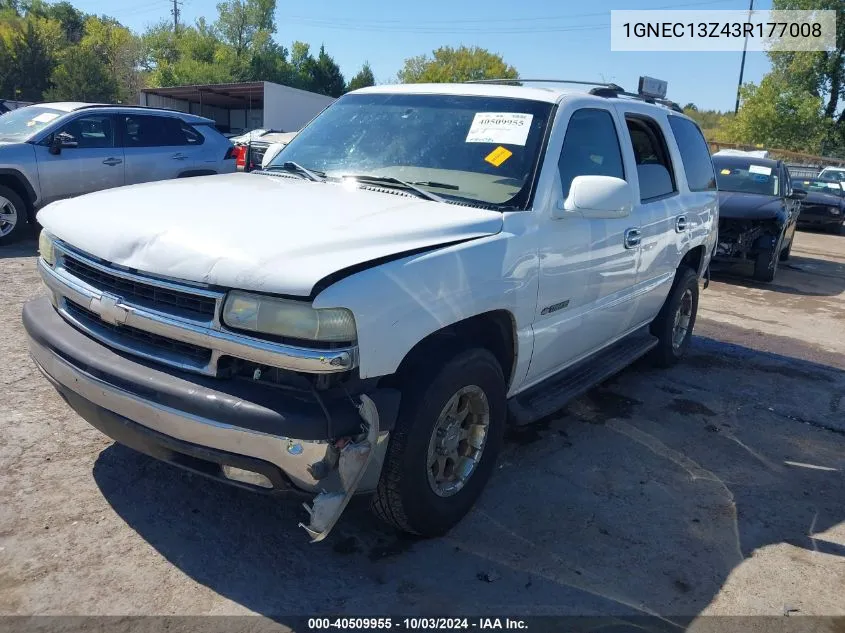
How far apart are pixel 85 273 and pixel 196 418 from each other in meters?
0.97

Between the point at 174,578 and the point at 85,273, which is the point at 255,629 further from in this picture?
the point at 85,273

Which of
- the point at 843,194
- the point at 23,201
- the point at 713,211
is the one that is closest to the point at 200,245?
the point at 713,211

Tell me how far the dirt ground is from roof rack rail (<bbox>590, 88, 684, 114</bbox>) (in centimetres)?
207

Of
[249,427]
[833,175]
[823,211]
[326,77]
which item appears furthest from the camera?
[326,77]

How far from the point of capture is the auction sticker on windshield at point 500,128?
3.52 meters

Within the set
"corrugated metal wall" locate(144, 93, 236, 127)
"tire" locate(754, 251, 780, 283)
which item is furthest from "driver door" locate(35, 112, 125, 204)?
"corrugated metal wall" locate(144, 93, 236, 127)

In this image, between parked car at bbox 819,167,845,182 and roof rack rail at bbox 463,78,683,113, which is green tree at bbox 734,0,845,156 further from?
roof rack rail at bbox 463,78,683,113

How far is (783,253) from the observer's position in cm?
1201

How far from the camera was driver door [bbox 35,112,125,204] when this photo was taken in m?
8.54

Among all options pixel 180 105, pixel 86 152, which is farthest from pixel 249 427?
pixel 180 105

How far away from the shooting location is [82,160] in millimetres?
8828

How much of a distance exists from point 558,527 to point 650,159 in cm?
269

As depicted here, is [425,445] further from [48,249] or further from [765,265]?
[765,265]

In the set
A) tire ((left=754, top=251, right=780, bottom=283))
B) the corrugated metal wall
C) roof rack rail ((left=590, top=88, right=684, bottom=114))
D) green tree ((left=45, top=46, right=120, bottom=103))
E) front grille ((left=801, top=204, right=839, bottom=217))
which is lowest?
tire ((left=754, top=251, right=780, bottom=283))
